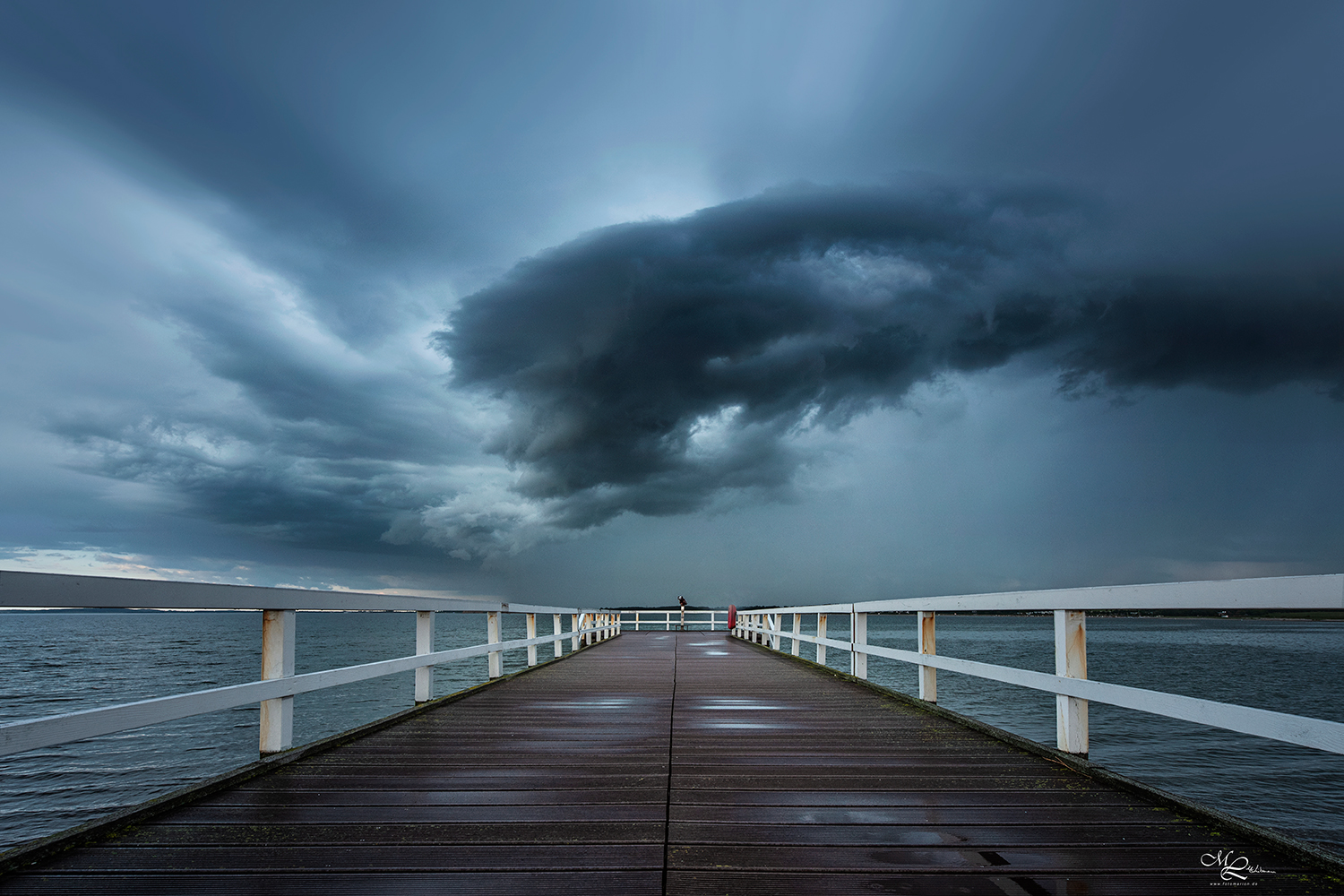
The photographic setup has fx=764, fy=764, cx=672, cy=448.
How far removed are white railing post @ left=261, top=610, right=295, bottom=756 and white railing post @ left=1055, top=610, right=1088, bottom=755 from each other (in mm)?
3992

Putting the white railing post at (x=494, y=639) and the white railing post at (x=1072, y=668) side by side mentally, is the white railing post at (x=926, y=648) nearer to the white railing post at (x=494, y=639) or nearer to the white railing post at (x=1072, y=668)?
the white railing post at (x=1072, y=668)

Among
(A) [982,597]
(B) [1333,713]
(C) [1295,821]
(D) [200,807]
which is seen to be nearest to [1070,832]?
(A) [982,597]

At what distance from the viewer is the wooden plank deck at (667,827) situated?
2.47 m

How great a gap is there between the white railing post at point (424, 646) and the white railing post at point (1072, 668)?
447 cm

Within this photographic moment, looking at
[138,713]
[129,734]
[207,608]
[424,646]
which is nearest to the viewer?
[138,713]

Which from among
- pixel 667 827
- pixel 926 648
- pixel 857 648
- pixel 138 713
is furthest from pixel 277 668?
pixel 857 648

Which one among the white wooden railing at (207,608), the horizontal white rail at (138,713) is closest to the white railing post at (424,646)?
the white wooden railing at (207,608)

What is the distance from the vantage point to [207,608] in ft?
12.1

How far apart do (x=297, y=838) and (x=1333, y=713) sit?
102ft

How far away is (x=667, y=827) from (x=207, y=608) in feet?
7.97

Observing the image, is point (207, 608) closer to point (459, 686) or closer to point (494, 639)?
point (494, 639)

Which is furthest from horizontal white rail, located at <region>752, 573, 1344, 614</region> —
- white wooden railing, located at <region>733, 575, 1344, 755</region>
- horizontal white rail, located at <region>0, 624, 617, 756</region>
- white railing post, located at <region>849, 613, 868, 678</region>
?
horizontal white rail, located at <region>0, 624, 617, 756</region>

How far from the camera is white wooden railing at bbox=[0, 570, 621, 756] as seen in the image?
2.56 m

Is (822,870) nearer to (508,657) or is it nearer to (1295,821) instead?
(1295,821)
